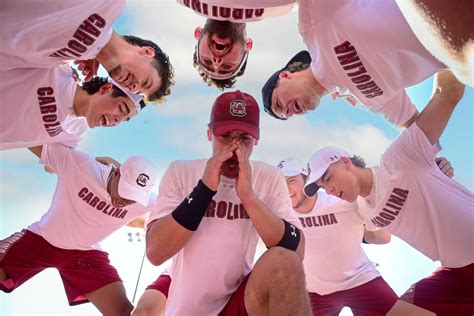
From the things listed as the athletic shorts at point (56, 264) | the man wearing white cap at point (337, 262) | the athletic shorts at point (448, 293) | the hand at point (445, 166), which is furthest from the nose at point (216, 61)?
the athletic shorts at point (448, 293)

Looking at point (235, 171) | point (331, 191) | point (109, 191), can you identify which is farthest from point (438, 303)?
point (109, 191)

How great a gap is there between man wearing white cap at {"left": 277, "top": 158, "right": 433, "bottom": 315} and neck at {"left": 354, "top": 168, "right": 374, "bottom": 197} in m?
0.21

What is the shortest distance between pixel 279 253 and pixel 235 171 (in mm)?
502

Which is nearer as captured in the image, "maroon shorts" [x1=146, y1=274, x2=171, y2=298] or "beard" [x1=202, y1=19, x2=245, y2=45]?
"beard" [x1=202, y1=19, x2=245, y2=45]

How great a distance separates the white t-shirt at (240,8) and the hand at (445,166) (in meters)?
1.39

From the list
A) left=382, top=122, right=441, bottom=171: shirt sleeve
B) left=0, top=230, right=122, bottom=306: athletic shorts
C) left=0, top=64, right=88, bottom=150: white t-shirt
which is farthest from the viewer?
left=0, top=230, right=122, bottom=306: athletic shorts

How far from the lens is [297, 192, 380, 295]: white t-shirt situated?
360cm

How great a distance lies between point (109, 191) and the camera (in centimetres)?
344

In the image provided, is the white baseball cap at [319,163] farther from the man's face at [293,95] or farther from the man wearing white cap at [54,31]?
the man wearing white cap at [54,31]

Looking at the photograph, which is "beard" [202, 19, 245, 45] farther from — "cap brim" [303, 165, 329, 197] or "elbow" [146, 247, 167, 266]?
"elbow" [146, 247, 167, 266]

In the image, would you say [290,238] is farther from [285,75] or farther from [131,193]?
[131,193]

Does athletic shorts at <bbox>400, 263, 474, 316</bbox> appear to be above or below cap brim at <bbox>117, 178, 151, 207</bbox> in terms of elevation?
below

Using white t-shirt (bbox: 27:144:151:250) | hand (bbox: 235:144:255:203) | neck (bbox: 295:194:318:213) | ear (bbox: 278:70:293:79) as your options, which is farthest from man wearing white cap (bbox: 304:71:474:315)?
white t-shirt (bbox: 27:144:151:250)

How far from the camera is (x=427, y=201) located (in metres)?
3.04
